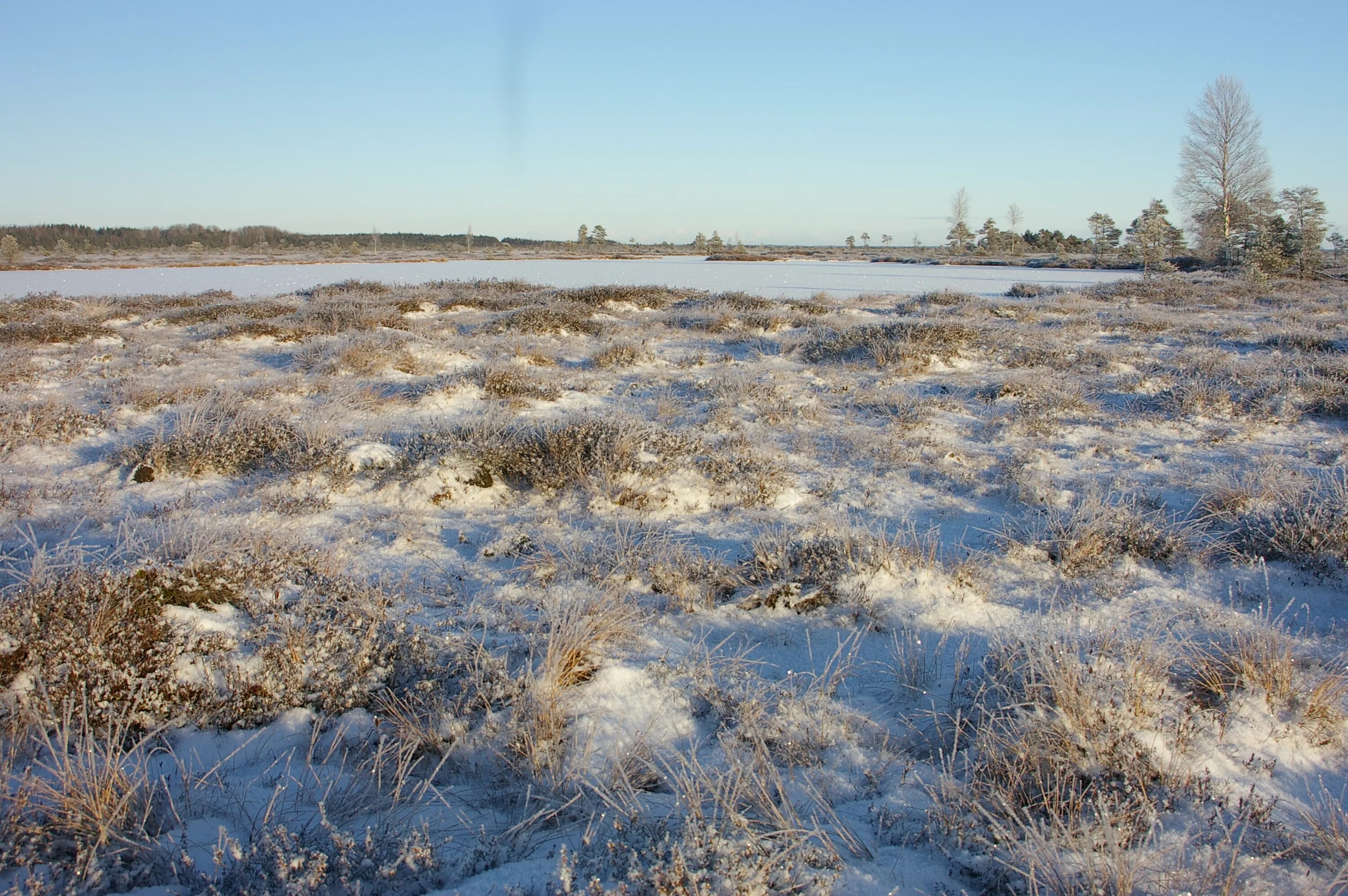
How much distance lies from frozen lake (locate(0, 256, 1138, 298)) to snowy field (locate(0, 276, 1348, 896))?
52.3ft

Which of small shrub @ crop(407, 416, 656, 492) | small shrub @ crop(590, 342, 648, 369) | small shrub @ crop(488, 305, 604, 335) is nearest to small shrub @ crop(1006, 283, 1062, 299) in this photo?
small shrub @ crop(488, 305, 604, 335)

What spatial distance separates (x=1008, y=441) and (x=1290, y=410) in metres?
3.59

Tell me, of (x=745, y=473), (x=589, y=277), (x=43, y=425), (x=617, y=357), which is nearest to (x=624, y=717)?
(x=745, y=473)

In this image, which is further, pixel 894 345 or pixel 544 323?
pixel 544 323

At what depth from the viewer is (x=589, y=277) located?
104ft

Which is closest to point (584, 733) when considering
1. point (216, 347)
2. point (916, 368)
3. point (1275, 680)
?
point (1275, 680)

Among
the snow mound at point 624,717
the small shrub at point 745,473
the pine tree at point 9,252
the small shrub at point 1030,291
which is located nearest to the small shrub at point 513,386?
the small shrub at point 745,473

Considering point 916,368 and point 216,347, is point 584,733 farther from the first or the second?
point 216,347

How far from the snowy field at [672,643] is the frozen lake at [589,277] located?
15.9m

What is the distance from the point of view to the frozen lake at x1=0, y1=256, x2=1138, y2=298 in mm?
25000

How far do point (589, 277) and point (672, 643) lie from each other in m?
Result: 29.6

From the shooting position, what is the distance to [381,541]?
4824 millimetres

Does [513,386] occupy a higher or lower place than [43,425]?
higher

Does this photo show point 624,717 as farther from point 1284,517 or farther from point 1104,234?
point 1104,234
